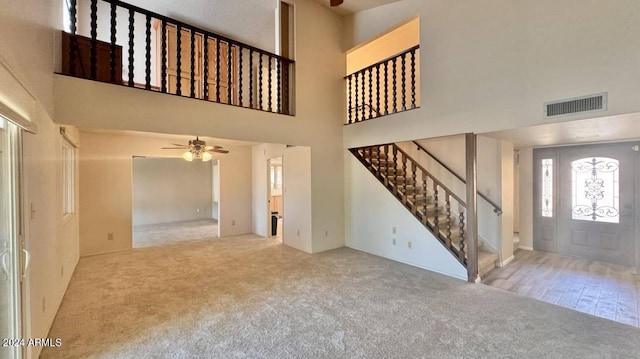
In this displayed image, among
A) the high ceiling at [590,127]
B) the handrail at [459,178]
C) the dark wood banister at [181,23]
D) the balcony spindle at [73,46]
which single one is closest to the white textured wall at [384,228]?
the handrail at [459,178]

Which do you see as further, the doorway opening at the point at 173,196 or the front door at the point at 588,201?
the doorway opening at the point at 173,196

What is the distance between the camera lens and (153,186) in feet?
30.6

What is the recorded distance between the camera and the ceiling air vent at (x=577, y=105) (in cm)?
270

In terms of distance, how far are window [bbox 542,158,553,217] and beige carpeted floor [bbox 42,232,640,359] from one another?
121 inches

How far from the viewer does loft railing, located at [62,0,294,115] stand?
10.4 feet

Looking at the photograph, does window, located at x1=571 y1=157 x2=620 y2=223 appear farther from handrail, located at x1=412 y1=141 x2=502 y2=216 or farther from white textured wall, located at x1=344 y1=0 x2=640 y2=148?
white textured wall, located at x1=344 y1=0 x2=640 y2=148

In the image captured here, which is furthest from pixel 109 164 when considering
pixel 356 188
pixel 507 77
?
pixel 507 77

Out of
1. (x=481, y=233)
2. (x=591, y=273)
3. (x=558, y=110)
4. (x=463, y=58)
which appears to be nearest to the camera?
(x=558, y=110)

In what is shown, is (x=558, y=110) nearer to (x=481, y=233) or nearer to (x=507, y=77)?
(x=507, y=77)

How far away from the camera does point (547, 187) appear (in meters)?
5.39

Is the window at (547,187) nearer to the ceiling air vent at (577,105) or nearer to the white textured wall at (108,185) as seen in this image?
the ceiling air vent at (577,105)

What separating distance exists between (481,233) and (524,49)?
3084 mm

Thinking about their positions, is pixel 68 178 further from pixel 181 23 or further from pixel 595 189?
pixel 595 189

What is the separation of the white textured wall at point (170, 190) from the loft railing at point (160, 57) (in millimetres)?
3727
